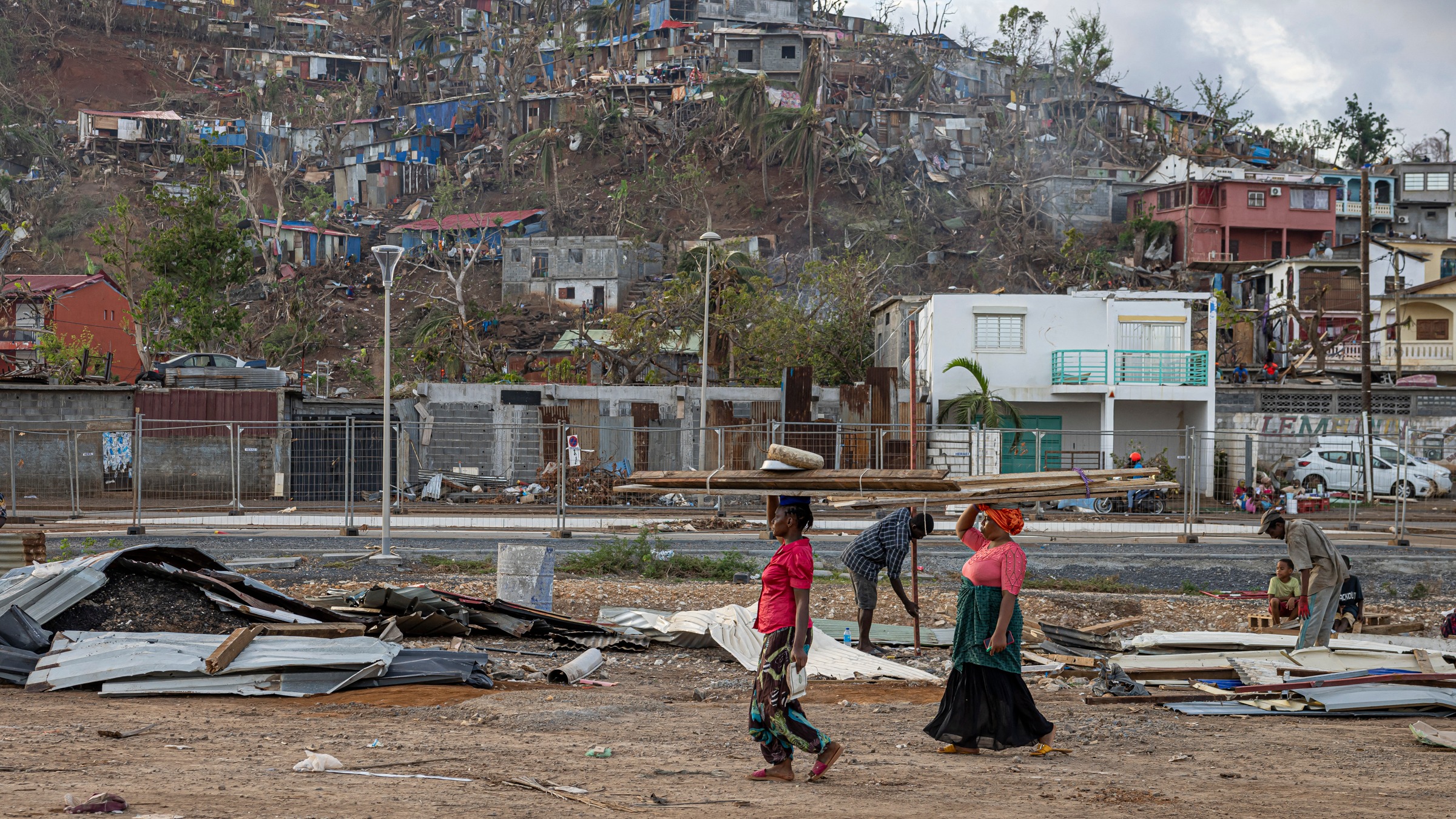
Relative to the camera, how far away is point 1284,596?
1283 cm

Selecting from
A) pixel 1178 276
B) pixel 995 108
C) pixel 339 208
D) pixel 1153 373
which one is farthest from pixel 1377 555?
pixel 339 208

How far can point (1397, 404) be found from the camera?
3775cm

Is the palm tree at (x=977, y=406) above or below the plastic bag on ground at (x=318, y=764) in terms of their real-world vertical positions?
above

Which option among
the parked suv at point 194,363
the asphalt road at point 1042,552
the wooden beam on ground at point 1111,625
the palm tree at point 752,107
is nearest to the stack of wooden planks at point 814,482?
the wooden beam on ground at point 1111,625

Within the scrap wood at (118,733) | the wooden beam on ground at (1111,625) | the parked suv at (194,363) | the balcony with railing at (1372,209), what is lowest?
the wooden beam on ground at (1111,625)

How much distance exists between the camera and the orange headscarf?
23.3 feet

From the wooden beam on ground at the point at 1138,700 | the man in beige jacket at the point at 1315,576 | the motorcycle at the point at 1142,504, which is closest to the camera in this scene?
the wooden beam on ground at the point at 1138,700

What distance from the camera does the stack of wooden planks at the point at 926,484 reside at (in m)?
7.67

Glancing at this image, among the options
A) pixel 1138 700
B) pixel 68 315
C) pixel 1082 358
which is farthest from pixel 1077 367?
pixel 68 315

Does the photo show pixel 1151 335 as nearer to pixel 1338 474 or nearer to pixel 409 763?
pixel 1338 474

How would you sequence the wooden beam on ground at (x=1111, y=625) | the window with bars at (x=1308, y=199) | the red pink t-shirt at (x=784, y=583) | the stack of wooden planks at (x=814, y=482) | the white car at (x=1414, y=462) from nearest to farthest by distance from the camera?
the red pink t-shirt at (x=784, y=583) → the stack of wooden planks at (x=814, y=482) → the wooden beam on ground at (x=1111, y=625) → the white car at (x=1414, y=462) → the window with bars at (x=1308, y=199)

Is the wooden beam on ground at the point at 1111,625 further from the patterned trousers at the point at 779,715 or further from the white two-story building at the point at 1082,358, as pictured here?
the white two-story building at the point at 1082,358

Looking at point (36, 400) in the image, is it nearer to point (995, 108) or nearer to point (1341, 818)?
point (1341, 818)

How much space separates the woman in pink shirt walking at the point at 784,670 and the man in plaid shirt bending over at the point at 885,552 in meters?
4.50
